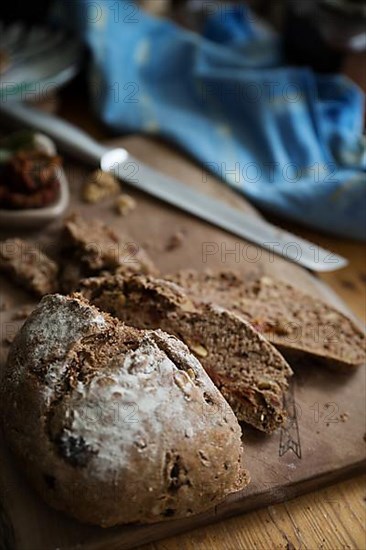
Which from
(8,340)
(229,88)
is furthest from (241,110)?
A: (8,340)

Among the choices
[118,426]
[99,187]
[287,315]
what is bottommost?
[99,187]

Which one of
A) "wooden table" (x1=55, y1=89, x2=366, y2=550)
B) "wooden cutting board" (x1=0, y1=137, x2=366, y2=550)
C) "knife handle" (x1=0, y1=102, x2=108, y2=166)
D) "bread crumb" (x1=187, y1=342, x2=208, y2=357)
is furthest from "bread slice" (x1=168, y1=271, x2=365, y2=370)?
"knife handle" (x1=0, y1=102, x2=108, y2=166)

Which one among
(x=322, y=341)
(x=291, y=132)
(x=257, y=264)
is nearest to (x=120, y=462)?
(x=322, y=341)

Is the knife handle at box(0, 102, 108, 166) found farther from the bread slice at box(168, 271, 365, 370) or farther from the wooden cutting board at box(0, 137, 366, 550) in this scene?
the bread slice at box(168, 271, 365, 370)

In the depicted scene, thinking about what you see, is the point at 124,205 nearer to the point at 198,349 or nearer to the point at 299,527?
the point at 198,349

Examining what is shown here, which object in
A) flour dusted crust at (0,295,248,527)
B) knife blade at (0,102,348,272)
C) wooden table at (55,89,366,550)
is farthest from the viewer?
knife blade at (0,102,348,272)

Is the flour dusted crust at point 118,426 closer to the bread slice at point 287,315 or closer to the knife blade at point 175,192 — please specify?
the bread slice at point 287,315
